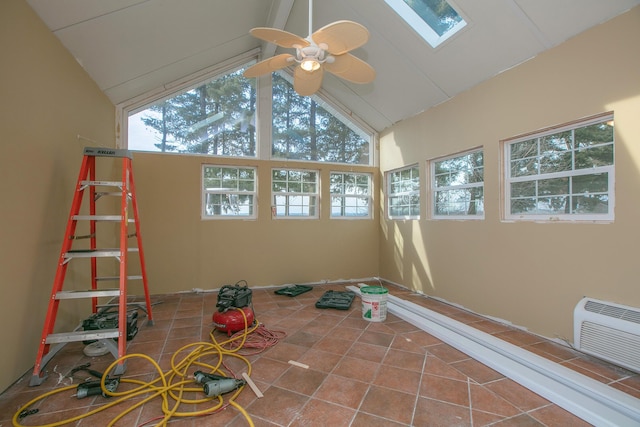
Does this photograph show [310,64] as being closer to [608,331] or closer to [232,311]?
[232,311]

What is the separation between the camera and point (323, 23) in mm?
3973

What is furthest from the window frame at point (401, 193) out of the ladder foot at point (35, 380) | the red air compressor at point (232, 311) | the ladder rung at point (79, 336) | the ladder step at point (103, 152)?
the ladder foot at point (35, 380)

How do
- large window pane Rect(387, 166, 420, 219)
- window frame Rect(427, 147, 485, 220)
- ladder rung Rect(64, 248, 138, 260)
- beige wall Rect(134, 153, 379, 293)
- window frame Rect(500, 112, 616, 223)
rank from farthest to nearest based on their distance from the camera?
large window pane Rect(387, 166, 420, 219)
beige wall Rect(134, 153, 379, 293)
window frame Rect(427, 147, 485, 220)
window frame Rect(500, 112, 616, 223)
ladder rung Rect(64, 248, 138, 260)

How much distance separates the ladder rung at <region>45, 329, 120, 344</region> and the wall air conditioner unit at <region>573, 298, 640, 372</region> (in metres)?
3.76

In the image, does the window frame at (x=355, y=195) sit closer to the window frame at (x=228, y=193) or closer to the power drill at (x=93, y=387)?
the window frame at (x=228, y=193)

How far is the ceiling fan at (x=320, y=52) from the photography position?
6.69 ft

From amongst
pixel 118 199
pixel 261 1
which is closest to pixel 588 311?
pixel 261 1

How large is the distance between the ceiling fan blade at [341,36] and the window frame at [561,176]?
211cm

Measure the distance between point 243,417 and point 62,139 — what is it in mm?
2849

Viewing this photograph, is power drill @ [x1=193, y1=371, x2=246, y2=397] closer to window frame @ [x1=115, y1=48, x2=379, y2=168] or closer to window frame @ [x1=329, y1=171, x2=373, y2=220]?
window frame @ [x1=115, y1=48, x2=379, y2=168]

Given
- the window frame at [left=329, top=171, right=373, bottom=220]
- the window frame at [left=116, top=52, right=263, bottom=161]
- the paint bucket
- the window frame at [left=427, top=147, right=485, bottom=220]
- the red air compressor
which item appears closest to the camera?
the red air compressor

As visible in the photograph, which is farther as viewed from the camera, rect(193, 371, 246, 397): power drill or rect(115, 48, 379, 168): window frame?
rect(115, 48, 379, 168): window frame

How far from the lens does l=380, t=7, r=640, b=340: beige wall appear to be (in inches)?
88.6

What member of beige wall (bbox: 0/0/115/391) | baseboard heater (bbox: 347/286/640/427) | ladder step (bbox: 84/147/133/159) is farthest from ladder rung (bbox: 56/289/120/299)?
baseboard heater (bbox: 347/286/640/427)
